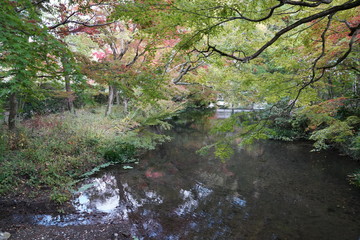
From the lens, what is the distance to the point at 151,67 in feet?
25.3

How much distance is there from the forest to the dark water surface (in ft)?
2.73

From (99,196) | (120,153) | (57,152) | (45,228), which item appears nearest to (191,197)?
(99,196)

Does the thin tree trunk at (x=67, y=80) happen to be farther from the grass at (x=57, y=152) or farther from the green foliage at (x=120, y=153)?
the green foliage at (x=120, y=153)

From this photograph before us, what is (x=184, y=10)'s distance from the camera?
2.70m

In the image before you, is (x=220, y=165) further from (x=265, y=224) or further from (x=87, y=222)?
(x=87, y=222)

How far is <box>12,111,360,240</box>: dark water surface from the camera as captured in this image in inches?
181

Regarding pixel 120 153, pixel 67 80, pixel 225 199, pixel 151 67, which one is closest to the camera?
pixel 67 80

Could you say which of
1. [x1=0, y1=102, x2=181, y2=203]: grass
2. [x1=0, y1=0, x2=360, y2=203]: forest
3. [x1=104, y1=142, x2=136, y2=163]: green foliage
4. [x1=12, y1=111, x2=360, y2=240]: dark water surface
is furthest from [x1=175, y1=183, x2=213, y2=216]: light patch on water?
[x1=104, y1=142, x2=136, y2=163]: green foliage

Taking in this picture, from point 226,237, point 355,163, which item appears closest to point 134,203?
point 226,237

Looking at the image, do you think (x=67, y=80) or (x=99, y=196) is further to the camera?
(x=99, y=196)

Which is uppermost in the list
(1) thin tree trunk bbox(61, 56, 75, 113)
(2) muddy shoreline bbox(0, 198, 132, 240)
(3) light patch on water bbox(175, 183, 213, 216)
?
(1) thin tree trunk bbox(61, 56, 75, 113)

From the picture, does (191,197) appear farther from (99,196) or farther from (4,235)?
(4,235)

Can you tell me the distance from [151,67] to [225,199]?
5068 mm

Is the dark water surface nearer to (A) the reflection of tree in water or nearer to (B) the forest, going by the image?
(A) the reflection of tree in water
